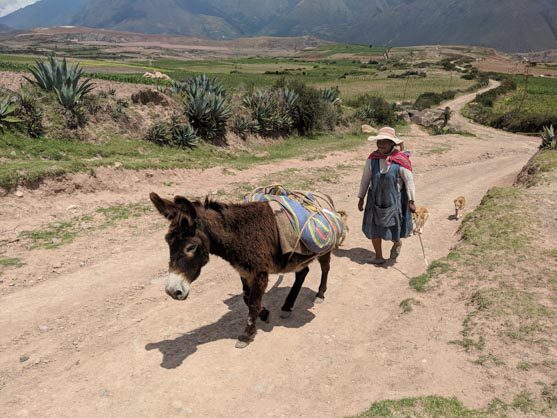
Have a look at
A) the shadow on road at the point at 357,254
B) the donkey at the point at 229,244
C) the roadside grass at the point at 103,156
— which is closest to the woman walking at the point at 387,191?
the shadow on road at the point at 357,254

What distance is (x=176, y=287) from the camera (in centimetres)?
377

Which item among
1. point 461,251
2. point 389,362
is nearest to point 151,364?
point 389,362

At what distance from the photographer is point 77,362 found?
14.9 ft

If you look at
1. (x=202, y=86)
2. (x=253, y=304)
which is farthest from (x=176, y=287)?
(x=202, y=86)

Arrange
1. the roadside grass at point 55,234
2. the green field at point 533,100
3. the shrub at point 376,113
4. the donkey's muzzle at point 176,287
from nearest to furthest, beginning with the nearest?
the donkey's muzzle at point 176,287 → the roadside grass at point 55,234 → the shrub at point 376,113 → the green field at point 533,100

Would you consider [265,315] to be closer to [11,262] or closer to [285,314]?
[285,314]

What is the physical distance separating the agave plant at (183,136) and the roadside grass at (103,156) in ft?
1.28

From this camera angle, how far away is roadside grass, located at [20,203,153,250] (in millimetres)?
7586

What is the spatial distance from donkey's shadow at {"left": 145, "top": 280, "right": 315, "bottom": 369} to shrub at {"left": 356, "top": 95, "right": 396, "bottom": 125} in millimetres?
20893

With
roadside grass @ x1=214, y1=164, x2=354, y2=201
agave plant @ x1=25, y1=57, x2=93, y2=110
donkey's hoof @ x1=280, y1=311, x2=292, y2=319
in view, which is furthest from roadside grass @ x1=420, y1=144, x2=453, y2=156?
donkey's hoof @ x1=280, y1=311, x2=292, y2=319

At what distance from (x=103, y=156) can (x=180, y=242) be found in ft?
31.1

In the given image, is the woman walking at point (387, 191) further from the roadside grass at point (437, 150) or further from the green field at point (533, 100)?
the green field at point (533, 100)

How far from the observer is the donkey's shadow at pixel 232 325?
4672 mm

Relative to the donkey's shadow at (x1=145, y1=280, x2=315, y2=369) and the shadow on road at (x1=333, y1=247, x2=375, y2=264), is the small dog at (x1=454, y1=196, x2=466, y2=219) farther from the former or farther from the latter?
the donkey's shadow at (x1=145, y1=280, x2=315, y2=369)
